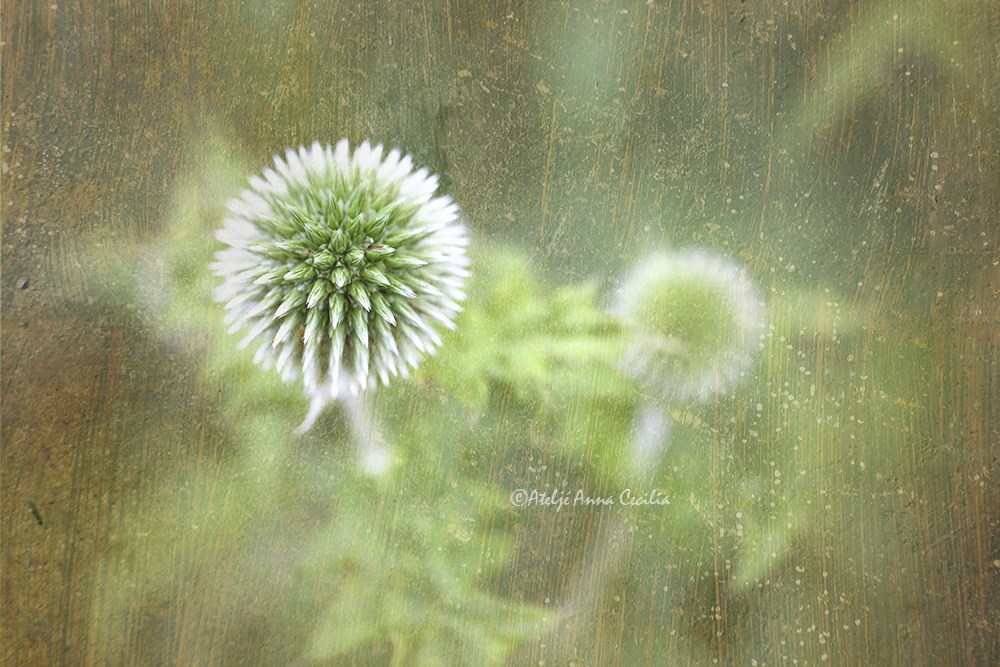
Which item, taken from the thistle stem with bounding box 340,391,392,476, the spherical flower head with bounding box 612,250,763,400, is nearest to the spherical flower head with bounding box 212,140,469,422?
the thistle stem with bounding box 340,391,392,476

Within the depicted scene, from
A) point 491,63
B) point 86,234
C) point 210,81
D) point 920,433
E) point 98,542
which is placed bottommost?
point 98,542

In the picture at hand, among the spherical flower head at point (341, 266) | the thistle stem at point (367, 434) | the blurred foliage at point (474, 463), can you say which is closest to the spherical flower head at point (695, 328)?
the blurred foliage at point (474, 463)

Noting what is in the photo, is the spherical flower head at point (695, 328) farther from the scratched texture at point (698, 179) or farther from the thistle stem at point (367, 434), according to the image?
the thistle stem at point (367, 434)

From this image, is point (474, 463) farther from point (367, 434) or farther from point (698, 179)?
point (698, 179)

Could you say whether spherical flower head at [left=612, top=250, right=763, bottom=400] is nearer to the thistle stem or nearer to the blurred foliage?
the blurred foliage

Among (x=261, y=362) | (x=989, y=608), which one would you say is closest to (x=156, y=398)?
(x=261, y=362)

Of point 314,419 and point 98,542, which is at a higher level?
point 314,419

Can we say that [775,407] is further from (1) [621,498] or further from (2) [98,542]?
(2) [98,542]
